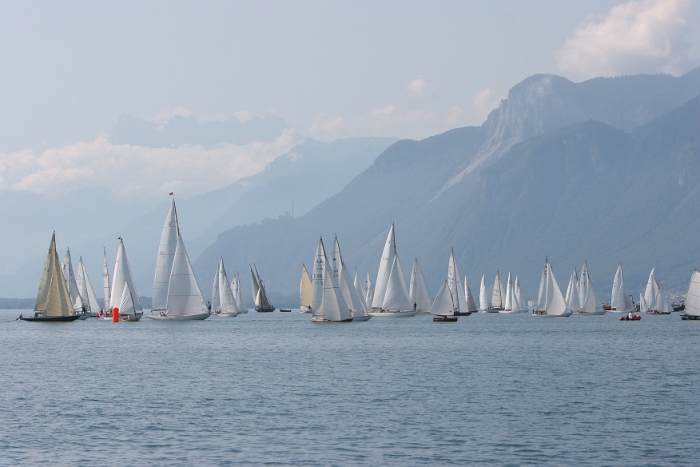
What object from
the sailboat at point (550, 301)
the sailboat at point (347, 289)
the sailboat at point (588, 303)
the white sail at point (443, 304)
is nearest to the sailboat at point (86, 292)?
the sailboat at point (347, 289)

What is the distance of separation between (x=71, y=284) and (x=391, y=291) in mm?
48056

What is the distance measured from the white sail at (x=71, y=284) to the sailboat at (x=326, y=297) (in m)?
40.3

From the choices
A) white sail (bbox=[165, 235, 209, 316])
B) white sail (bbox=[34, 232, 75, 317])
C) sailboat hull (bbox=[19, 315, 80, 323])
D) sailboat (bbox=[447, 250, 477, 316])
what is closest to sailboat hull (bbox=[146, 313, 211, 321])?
white sail (bbox=[165, 235, 209, 316])

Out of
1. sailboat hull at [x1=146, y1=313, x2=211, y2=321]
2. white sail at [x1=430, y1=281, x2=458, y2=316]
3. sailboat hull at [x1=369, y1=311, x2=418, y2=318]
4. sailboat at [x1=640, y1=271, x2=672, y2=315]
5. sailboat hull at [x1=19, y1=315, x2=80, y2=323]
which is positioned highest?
sailboat at [x1=640, y1=271, x2=672, y2=315]

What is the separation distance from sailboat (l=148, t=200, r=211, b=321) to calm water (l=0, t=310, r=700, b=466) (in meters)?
27.6

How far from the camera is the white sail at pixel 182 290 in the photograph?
11831 centimetres

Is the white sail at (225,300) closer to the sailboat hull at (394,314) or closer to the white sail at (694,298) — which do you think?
the sailboat hull at (394,314)

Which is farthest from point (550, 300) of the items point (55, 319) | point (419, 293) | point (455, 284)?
point (55, 319)

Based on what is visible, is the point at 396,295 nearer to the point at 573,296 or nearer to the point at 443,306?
the point at 443,306

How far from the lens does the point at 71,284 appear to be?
14762 cm

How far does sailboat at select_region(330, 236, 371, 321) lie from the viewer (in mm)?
122188

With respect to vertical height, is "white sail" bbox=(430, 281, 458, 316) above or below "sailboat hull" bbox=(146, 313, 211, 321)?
above

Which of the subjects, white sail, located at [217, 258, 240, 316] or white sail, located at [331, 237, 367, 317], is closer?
white sail, located at [331, 237, 367, 317]

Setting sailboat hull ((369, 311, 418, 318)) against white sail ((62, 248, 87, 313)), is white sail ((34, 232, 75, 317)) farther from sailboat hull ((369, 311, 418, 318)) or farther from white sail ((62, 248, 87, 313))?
sailboat hull ((369, 311, 418, 318))
